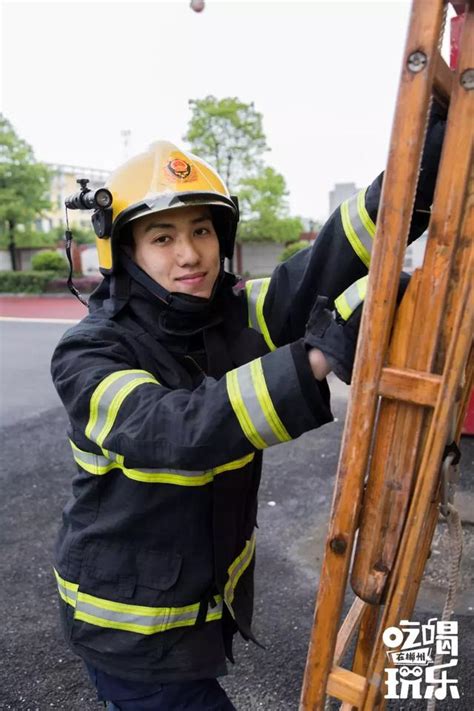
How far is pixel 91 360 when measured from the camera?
4.58ft

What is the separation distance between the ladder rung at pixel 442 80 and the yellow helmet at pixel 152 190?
75cm

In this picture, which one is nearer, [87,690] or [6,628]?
[87,690]

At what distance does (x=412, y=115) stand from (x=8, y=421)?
6.11 meters

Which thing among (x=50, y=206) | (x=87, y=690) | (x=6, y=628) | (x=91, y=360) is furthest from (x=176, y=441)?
(x=50, y=206)

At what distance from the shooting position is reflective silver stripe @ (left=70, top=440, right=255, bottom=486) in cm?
148

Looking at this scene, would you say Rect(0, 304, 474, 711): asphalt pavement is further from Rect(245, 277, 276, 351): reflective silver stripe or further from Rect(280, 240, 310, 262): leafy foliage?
Rect(280, 240, 310, 262): leafy foliage

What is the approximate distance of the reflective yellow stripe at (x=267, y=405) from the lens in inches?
44.3

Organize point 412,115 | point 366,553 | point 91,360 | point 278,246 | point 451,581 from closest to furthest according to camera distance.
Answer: point 412,115
point 366,553
point 451,581
point 91,360
point 278,246

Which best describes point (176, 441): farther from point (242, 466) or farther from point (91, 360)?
point (242, 466)

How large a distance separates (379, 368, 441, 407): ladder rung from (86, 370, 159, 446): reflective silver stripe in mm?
517

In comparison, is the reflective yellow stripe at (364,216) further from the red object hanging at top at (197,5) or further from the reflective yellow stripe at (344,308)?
the red object hanging at top at (197,5)

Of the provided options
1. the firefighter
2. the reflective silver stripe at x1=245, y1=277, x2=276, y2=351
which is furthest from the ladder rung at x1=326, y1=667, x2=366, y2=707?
the reflective silver stripe at x1=245, y1=277, x2=276, y2=351

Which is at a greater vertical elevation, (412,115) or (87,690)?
(412,115)

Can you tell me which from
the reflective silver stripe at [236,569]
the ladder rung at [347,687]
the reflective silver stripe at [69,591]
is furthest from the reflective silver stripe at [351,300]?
the reflective silver stripe at [69,591]
